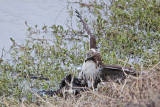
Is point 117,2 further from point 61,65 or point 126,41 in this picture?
point 61,65

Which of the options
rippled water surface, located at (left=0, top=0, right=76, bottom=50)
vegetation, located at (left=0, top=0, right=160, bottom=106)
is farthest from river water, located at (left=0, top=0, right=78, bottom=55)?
vegetation, located at (left=0, top=0, right=160, bottom=106)

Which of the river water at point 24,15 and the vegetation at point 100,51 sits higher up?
the river water at point 24,15

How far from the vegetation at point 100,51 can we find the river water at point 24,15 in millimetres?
275

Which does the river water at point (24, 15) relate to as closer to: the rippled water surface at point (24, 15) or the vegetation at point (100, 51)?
the rippled water surface at point (24, 15)

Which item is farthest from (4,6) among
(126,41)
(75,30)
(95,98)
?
(95,98)

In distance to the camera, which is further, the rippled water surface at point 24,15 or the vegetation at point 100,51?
the rippled water surface at point 24,15

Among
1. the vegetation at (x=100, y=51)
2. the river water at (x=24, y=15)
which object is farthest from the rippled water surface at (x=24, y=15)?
the vegetation at (x=100, y=51)

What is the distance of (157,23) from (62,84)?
8.98 ft

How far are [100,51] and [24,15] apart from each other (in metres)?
2.77

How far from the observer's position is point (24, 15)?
26.7ft

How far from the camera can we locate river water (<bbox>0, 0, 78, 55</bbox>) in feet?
23.4

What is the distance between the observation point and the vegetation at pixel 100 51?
3.93 metres

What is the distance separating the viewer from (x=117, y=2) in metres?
7.84

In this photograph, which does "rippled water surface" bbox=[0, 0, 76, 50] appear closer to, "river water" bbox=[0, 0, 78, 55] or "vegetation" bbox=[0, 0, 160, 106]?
"river water" bbox=[0, 0, 78, 55]
